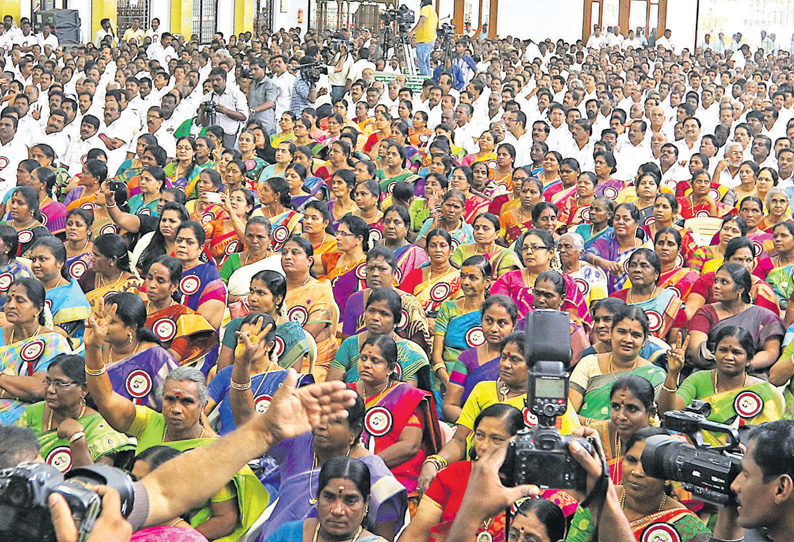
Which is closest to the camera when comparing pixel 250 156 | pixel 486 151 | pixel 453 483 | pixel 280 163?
pixel 453 483

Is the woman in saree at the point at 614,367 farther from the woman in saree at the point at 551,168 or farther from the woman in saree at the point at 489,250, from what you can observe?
the woman in saree at the point at 551,168

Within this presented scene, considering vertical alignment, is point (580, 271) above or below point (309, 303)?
above

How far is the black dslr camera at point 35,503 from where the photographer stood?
1598 mm

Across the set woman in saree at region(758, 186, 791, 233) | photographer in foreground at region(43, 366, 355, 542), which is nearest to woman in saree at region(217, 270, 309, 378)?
photographer in foreground at region(43, 366, 355, 542)

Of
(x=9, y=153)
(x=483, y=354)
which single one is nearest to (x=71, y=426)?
(x=483, y=354)

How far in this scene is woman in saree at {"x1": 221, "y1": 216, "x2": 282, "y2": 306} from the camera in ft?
18.9

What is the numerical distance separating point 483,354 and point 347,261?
170cm

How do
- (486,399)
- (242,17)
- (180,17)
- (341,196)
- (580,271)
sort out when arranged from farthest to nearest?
(242,17)
(180,17)
(341,196)
(580,271)
(486,399)

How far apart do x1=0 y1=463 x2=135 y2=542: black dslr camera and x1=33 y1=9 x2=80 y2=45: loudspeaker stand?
19256 mm

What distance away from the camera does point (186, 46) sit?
1717 centimetres

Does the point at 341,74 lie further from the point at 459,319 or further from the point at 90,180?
the point at 459,319

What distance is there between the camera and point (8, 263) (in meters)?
5.49

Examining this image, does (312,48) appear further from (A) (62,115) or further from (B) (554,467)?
(B) (554,467)

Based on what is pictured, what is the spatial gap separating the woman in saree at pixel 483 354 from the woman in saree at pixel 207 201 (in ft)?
8.40
